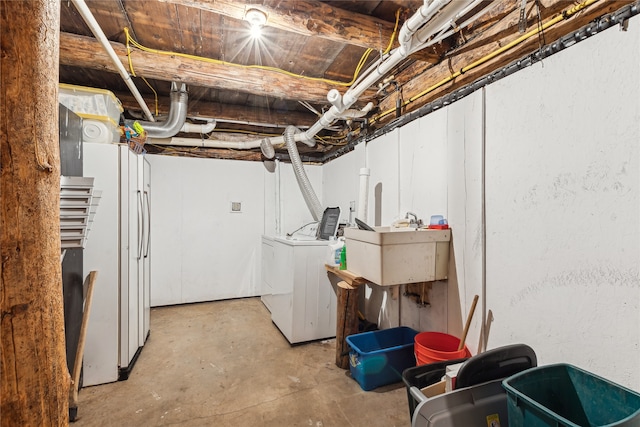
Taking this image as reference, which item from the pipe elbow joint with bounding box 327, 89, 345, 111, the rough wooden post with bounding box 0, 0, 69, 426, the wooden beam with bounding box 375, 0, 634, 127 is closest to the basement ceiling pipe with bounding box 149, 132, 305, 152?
the pipe elbow joint with bounding box 327, 89, 345, 111

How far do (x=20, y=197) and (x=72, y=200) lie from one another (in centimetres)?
105

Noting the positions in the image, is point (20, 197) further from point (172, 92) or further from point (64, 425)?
point (172, 92)

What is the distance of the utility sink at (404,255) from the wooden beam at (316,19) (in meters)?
1.27

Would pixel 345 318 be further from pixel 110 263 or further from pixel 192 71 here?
pixel 192 71

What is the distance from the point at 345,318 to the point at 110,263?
193cm

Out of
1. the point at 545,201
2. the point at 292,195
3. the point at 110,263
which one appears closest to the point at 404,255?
the point at 545,201

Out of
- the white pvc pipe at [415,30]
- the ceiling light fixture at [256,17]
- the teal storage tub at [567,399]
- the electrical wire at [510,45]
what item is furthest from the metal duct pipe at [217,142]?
the teal storage tub at [567,399]

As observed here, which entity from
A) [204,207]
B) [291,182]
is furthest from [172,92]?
[291,182]

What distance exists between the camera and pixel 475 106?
1.82 metres

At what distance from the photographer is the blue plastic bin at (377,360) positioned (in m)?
2.09

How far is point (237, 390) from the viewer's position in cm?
210

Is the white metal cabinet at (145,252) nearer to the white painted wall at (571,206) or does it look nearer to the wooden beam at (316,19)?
the wooden beam at (316,19)

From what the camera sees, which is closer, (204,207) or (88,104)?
(88,104)

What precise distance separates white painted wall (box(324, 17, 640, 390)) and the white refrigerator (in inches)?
95.9
